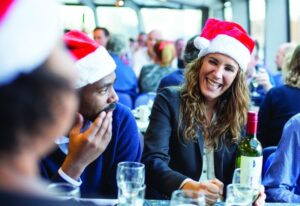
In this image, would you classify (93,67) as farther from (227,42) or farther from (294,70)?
(294,70)

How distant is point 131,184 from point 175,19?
1291cm

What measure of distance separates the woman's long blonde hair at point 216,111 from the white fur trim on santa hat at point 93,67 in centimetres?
44

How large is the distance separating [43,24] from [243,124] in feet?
5.19

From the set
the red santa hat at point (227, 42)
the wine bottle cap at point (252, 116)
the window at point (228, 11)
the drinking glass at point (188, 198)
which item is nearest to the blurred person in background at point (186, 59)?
the red santa hat at point (227, 42)

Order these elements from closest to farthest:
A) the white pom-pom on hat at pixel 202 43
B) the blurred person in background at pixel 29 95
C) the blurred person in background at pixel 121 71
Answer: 1. the blurred person in background at pixel 29 95
2. the white pom-pom on hat at pixel 202 43
3. the blurred person in background at pixel 121 71

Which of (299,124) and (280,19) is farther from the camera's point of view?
(280,19)

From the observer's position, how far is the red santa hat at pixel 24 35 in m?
0.52

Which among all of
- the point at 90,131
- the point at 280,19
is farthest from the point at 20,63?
Answer: the point at 280,19

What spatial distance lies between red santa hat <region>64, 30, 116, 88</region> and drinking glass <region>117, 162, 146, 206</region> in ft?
1.46

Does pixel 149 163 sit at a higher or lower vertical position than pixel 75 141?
lower

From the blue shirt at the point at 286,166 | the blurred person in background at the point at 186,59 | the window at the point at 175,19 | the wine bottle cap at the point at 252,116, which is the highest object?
the window at the point at 175,19

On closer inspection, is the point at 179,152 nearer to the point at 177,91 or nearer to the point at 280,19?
the point at 177,91

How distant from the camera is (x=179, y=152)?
1.96 meters

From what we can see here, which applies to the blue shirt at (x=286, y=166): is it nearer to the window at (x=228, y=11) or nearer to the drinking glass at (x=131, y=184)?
the drinking glass at (x=131, y=184)
